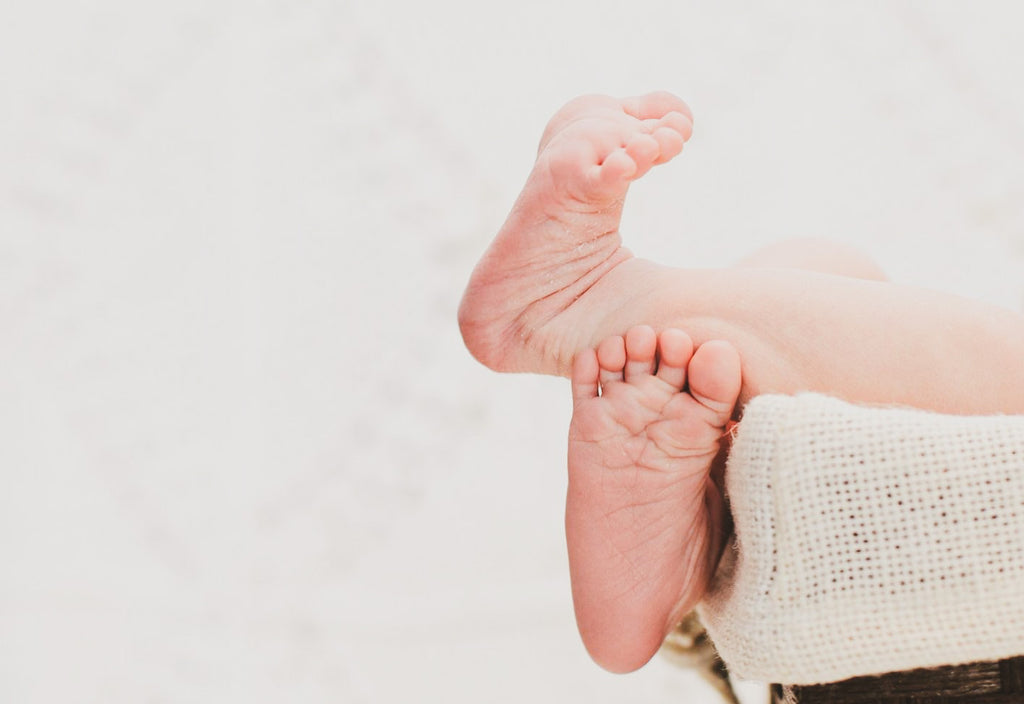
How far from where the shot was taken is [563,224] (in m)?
0.70

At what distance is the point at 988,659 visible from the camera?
0.55 meters

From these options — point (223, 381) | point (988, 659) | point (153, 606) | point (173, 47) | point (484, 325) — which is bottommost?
point (988, 659)

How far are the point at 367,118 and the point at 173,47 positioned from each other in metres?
0.32

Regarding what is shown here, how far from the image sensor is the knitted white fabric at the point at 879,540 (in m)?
0.53

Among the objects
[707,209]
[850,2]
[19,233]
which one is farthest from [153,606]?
[850,2]

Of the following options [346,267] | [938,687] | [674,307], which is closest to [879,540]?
[938,687]

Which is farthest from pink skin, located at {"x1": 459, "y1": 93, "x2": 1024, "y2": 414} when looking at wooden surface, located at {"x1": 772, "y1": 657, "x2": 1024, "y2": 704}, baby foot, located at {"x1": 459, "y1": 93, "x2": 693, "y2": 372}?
wooden surface, located at {"x1": 772, "y1": 657, "x2": 1024, "y2": 704}

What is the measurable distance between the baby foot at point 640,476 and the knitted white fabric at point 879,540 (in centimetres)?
6

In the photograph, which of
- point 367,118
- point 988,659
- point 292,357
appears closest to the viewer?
point 988,659

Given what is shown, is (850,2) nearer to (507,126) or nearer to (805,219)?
(805,219)

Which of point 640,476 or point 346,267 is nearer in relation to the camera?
point 640,476

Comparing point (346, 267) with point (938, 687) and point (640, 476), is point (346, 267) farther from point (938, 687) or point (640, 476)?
point (938, 687)

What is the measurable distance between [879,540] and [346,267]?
33.3 inches

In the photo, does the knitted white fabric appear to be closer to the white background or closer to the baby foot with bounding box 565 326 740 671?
the baby foot with bounding box 565 326 740 671
